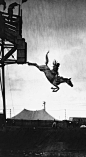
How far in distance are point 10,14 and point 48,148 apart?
32.8ft

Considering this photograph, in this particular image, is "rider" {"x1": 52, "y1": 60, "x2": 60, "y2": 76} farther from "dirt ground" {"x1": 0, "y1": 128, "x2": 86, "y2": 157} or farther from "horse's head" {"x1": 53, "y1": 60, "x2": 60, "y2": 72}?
"dirt ground" {"x1": 0, "y1": 128, "x2": 86, "y2": 157}

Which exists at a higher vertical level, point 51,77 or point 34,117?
point 51,77

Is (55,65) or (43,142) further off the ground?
(55,65)

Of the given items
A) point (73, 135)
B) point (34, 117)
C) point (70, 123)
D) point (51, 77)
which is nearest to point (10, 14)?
point (51, 77)

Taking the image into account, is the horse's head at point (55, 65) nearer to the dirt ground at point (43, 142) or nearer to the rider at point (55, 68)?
the rider at point (55, 68)

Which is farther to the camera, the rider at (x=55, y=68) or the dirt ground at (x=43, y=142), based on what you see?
the dirt ground at (x=43, y=142)

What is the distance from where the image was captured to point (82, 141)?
2930cm

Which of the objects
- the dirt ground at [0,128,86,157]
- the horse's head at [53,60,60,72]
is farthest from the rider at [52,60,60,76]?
the dirt ground at [0,128,86,157]

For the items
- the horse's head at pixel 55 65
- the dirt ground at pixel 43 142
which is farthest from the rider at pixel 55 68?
the dirt ground at pixel 43 142

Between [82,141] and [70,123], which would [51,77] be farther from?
[70,123]

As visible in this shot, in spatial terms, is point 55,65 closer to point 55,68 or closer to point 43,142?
point 55,68

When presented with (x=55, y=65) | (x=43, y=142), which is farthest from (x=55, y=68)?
(x=43, y=142)

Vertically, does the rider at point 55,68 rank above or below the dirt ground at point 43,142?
above

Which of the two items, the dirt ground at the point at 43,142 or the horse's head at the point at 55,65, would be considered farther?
the dirt ground at the point at 43,142
